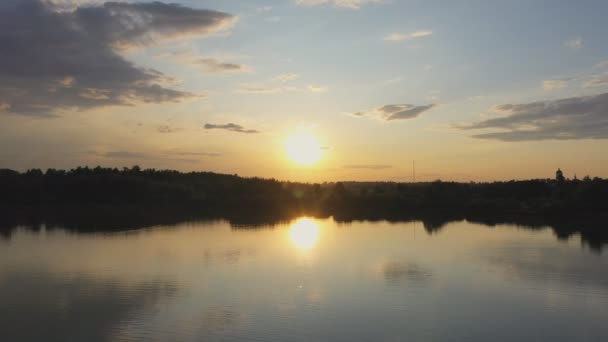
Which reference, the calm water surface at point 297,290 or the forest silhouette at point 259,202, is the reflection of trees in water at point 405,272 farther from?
the forest silhouette at point 259,202

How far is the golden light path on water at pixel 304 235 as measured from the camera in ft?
98.9

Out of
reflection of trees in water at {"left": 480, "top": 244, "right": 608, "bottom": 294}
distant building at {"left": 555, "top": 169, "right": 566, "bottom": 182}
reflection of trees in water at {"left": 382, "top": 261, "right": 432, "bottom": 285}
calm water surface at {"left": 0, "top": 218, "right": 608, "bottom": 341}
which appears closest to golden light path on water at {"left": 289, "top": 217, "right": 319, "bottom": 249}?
calm water surface at {"left": 0, "top": 218, "right": 608, "bottom": 341}

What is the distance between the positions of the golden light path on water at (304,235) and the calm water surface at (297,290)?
556mm

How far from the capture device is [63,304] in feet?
48.6

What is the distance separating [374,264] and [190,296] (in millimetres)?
9150

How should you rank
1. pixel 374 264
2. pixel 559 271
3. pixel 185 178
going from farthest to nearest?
pixel 185 178
pixel 374 264
pixel 559 271

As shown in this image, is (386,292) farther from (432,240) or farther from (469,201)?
(469,201)

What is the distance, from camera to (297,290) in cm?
1692

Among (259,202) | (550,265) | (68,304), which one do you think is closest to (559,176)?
(259,202)

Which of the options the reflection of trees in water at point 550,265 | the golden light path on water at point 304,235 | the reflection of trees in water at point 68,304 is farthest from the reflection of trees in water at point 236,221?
the reflection of trees in water at point 68,304

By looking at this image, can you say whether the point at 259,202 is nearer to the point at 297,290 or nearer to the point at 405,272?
the point at 405,272

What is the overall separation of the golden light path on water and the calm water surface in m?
0.56

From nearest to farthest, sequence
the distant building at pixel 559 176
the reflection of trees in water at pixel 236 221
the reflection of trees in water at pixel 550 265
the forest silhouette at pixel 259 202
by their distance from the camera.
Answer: the reflection of trees in water at pixel 550 265 → the reflection of trees in water at pixel 236 221 → the forest silhouette at pixel 259 202 → the distant building at pixel 559 176

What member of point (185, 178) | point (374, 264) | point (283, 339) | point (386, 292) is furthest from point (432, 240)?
point (185, 178)
